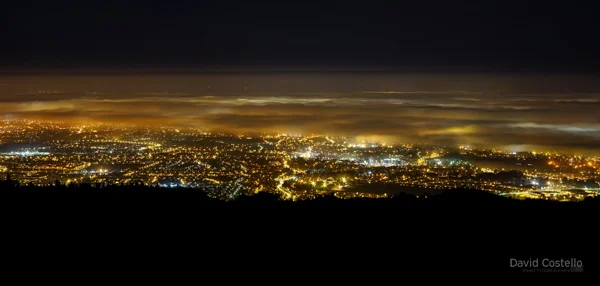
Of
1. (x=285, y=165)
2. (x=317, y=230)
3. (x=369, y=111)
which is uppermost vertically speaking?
(x=317, y=230)

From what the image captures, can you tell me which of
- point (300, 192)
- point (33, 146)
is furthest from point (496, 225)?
point (33, 146)

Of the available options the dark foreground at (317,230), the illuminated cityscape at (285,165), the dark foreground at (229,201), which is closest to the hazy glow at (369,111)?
the illuminated cityscape at (285,165)

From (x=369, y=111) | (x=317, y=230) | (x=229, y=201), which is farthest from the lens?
(x=369, y=111)

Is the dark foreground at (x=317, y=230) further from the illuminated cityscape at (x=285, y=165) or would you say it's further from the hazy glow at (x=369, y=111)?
the hazy glow at (x=369, y=111)

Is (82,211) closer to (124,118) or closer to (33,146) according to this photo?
(33,146)

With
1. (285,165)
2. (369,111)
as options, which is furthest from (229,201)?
(369,111)

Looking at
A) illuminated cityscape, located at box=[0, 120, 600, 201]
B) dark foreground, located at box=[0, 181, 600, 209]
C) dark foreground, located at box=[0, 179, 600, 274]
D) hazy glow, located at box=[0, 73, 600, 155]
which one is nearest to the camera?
dark foreground, located at box=[0, 179, 600, 274]

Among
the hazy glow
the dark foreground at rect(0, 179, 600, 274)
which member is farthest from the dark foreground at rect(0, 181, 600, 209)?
the hazy glow

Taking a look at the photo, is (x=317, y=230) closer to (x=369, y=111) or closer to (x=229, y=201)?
(x=229, y=201)

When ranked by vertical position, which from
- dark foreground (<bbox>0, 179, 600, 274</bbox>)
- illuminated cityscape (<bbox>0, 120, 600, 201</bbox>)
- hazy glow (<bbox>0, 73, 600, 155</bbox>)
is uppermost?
dark foreground (<bbox>0, 179, 600, 274</bbox>)

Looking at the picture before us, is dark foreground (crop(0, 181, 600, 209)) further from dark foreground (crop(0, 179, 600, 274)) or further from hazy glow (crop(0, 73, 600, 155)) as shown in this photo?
hazy glow (crop(0, 73, 600, 155))
